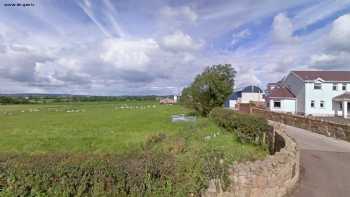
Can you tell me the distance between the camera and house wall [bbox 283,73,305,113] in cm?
3431

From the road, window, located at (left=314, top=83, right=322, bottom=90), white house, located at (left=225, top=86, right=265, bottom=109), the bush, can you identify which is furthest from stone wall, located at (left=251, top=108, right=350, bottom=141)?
white house, located at (left=225, top=86, right=265, bottom=109)

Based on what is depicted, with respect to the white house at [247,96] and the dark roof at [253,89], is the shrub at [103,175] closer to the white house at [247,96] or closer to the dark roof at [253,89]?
the white house at [247,96]

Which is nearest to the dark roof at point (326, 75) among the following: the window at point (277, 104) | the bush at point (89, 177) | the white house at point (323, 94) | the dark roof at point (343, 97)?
the white house at point (323, 94)

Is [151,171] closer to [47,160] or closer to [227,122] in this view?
[47,160]

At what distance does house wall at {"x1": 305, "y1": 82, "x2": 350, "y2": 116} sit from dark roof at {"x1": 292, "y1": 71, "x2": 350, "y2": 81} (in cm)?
104

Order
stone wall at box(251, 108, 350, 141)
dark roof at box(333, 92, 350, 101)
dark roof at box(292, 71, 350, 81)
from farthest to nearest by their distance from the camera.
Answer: dark roof at box(292, 71, 350, 81) → dark roof at box(333, 92, 350, 101) → stone wall at box(251, 108, 350, 141)

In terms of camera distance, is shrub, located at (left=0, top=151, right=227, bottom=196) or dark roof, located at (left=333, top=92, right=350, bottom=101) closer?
shrub, located at (left=0, top=151, right=227, bottom=196)

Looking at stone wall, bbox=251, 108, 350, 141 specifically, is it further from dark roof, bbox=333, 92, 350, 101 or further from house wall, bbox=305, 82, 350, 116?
dark roof, bbox=333, 92, 350, 101

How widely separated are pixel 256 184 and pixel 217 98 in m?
23.1

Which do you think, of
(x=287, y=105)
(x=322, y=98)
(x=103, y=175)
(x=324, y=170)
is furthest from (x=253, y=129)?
(x=322, y=98)

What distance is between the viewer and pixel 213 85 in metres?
27.1

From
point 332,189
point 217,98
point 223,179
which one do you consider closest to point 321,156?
point 332,189

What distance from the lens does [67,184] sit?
4664 mm

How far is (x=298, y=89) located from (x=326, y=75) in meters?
4.64
